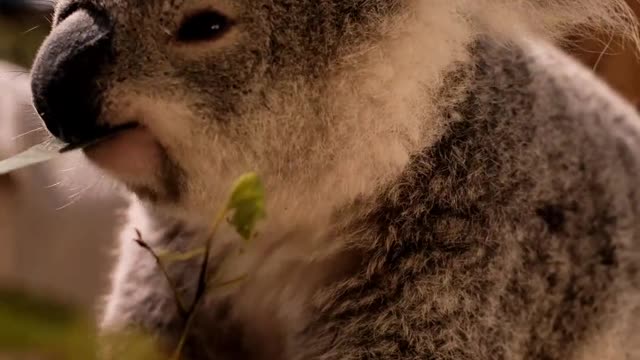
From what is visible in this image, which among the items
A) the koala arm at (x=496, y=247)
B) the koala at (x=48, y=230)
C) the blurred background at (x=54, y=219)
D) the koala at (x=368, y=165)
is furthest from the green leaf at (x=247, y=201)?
the koala at (x=48, y=230)

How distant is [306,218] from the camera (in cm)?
125

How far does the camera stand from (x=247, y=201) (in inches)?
32.3

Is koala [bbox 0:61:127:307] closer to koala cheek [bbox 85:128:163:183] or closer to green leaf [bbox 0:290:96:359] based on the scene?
koala cheek [bbox 85:128:163:183]

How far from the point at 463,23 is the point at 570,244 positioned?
0.44 m

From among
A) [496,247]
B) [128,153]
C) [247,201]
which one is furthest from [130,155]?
[496,247]

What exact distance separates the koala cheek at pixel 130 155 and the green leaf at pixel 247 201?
28cm

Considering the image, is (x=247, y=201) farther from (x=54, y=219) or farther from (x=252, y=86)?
(x=54, y=219)

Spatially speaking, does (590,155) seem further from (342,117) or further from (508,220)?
(342,117)

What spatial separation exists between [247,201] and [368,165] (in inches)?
15.6

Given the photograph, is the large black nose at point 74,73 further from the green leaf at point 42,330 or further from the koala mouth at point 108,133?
the green leaf at point 42,330

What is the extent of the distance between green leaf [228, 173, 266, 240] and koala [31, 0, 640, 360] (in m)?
0.25

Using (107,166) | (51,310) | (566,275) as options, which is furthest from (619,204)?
(51,310)

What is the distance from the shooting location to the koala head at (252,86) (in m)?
1.01

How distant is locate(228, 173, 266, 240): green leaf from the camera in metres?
0.81
